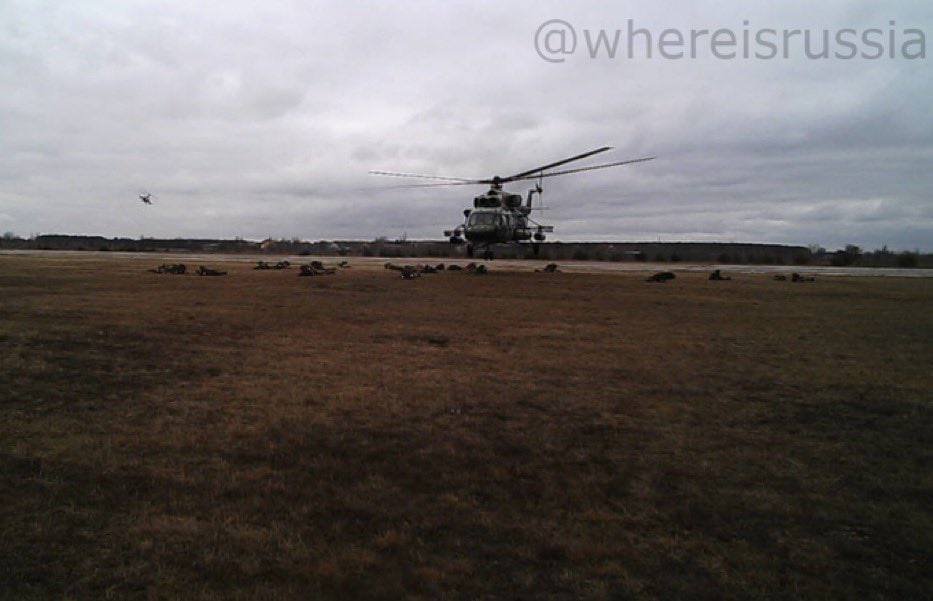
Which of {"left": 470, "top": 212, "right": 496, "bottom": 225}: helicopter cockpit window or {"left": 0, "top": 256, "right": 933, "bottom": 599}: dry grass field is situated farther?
{"left": 470, "top": 212, "right": 496, "bottom": 225}: helicopter cockpit window

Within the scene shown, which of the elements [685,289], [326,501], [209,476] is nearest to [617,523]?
[326,501]

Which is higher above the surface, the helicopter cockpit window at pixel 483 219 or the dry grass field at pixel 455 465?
the helicopter cockpit window at pixel 483 219

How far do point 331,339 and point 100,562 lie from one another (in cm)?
831

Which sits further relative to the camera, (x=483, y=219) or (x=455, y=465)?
(x=483, y=219)

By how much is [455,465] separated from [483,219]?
31303mm

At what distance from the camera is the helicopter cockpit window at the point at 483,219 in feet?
119

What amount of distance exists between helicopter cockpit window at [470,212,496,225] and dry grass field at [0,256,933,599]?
2412cm

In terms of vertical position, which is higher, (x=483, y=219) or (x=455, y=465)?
(x=483, y=219)

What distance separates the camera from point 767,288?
1011 inches

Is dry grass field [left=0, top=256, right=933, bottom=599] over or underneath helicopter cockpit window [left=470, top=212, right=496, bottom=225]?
underneath

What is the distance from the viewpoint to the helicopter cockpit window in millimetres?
36156

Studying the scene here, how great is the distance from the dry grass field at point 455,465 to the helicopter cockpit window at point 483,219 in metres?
24.1

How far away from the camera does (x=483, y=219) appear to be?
119 ft

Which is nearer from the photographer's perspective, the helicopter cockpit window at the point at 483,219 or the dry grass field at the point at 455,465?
the dry grass field at the point at 455,465
